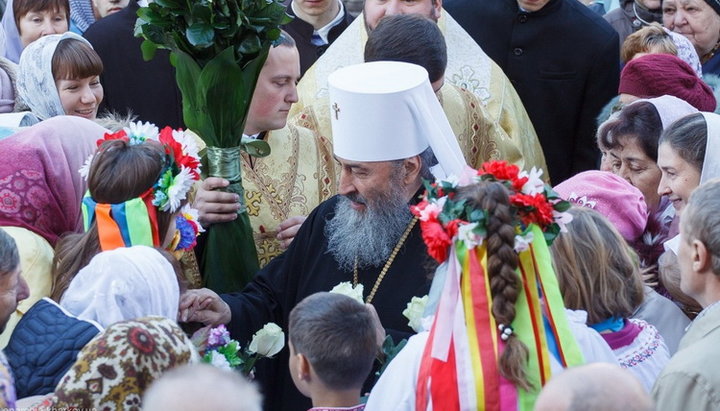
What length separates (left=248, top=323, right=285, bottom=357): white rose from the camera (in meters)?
4.39

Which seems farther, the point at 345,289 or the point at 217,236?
the point at 217,236

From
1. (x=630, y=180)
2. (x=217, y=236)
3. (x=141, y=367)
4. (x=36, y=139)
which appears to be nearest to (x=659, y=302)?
(x=630, y=180)

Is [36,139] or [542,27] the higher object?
[36,139]

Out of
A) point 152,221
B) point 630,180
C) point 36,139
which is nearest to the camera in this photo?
point 152,221

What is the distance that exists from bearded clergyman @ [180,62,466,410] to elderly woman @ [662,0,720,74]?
131 inches

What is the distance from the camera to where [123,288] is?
3.54 m

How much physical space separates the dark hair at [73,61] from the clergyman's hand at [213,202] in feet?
4.96

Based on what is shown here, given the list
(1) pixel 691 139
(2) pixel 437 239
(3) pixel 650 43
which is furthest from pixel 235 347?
(3) pixel 650 43

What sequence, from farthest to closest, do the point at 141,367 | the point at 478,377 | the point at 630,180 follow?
the point at 630,180 → the point at 478,377 → the point at 141,367

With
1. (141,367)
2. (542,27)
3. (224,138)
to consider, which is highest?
(141,367)

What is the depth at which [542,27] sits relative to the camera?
670cm

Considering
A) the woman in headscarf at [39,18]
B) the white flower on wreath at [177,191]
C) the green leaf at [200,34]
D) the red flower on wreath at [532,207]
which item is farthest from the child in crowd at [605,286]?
the woman in headscarf at [39,18]

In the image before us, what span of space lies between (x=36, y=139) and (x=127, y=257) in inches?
40.8

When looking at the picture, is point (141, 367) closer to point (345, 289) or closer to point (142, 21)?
point (345, 289)
